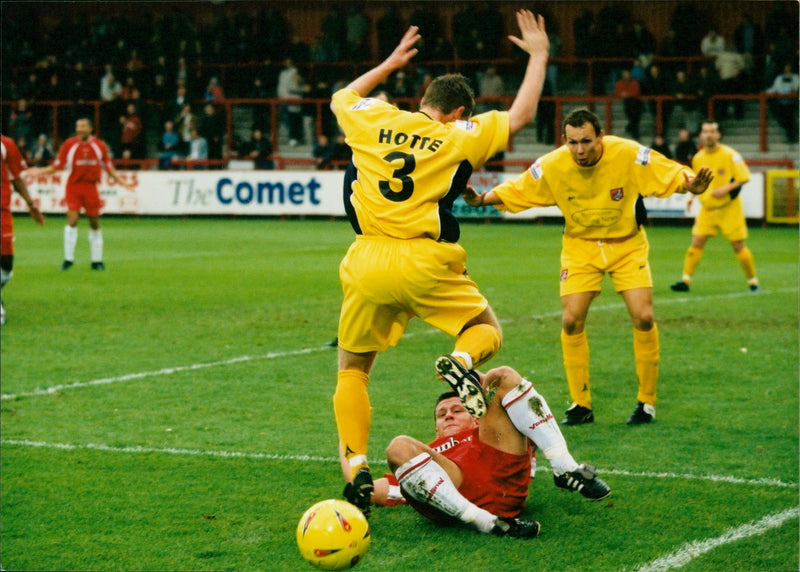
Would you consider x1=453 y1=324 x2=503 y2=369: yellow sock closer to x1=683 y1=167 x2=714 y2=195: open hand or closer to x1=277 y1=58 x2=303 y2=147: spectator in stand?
x1=683 y1=167 x2=714 y2=195: open hand

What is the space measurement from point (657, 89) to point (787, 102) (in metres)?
2.99

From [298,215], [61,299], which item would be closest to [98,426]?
[61,299]

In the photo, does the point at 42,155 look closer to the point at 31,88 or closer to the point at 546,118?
the point at 31,88

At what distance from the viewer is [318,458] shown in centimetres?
693

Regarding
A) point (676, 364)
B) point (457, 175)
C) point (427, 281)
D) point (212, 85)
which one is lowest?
point (676, 364)

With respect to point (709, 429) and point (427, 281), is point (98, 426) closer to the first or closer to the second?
point (427, 281)

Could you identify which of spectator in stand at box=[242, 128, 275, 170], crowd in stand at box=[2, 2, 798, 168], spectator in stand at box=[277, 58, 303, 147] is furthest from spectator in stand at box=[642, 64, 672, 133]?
spectator in stand at box=[242, 128, 275, 170]

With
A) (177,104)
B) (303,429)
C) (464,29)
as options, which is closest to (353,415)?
(303,429)

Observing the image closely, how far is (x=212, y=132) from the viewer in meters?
30.9

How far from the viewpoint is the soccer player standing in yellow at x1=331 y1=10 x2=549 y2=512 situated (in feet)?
18.4

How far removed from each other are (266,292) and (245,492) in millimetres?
9437

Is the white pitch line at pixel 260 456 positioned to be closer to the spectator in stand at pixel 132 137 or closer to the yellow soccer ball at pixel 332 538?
the yellow soccer ball at pixel 332 538

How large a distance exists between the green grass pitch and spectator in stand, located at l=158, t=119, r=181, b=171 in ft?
49.2

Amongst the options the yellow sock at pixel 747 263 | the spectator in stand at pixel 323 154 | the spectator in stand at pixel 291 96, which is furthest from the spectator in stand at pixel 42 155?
the yellow sock at pixel 747 263
